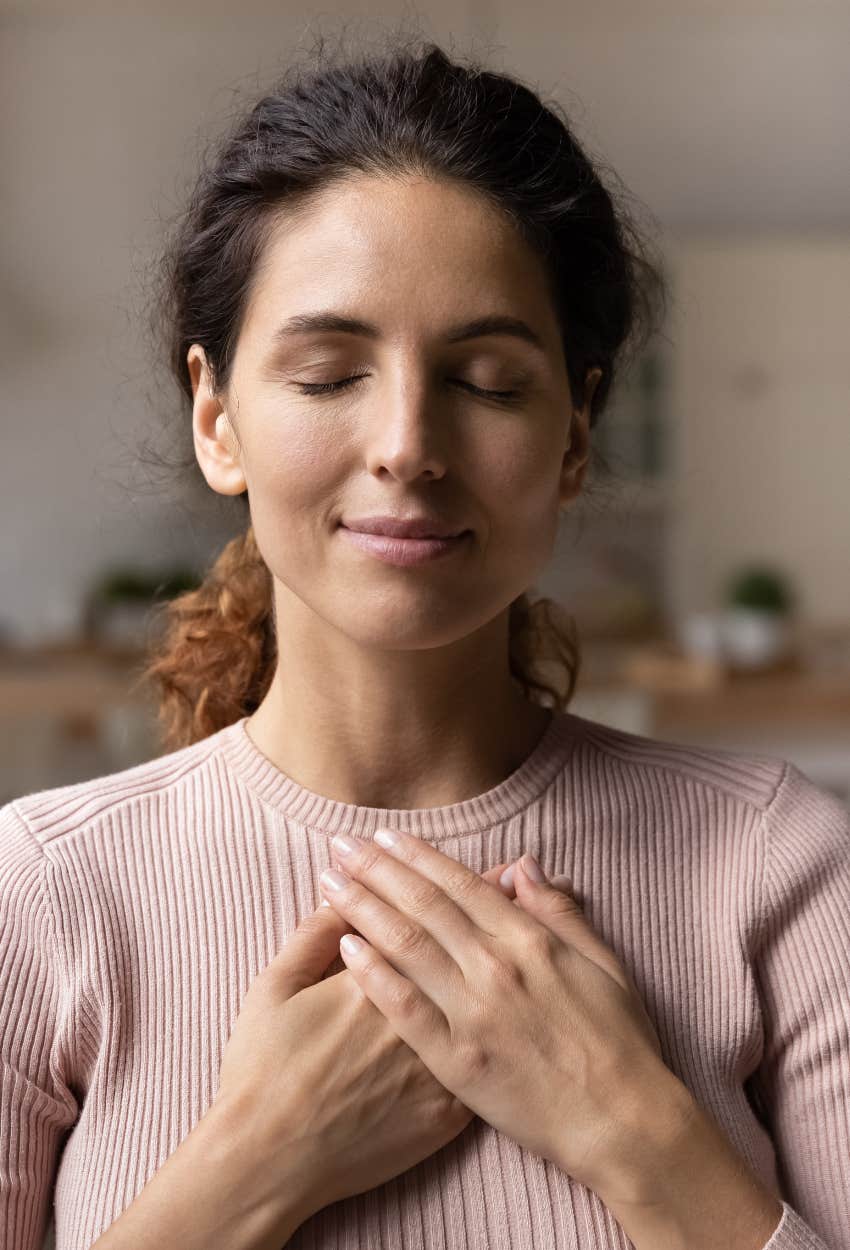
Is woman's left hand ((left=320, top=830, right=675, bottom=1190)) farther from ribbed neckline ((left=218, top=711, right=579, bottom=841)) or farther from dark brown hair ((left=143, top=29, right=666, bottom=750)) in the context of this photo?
dark brown hair ((left=143, top=29, right=666, bottom=750))

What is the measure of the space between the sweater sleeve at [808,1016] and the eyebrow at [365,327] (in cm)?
44

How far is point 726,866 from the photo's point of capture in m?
1.13

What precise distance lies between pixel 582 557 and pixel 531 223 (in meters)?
4.24

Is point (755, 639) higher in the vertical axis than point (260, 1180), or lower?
lower

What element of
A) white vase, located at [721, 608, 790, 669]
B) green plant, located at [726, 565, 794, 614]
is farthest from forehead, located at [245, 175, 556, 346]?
green plant, located at [726, 565, 794, 614]

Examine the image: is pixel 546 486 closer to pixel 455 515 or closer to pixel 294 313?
pixel 455 515

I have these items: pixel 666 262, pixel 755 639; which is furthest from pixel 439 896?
pixel 666 262

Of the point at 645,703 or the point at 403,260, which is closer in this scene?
the point at 403,260

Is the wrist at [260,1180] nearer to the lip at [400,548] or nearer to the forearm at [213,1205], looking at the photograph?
the forearm at [213,1205]

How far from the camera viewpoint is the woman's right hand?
972 mm

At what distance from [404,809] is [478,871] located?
8cm

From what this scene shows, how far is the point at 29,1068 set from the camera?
1049mm

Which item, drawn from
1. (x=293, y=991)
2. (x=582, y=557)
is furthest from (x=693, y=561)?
(x=293, y=991)

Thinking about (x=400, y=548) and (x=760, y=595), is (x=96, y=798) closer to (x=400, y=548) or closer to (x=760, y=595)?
(x=400, y=548)
